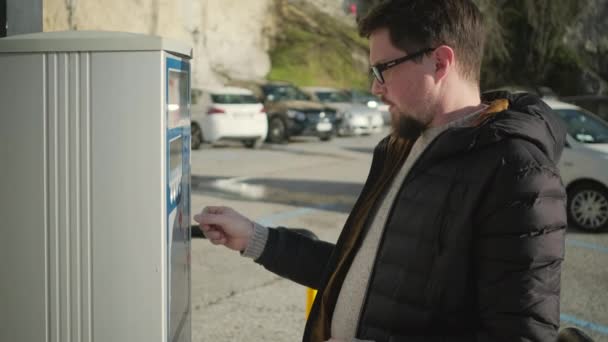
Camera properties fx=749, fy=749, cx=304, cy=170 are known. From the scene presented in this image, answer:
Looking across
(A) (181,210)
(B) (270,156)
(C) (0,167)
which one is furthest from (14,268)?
(B) (270,156)

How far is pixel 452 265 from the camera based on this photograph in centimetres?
170

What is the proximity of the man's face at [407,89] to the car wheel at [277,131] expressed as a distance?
17.8 m

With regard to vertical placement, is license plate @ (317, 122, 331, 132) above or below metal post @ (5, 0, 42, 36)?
below

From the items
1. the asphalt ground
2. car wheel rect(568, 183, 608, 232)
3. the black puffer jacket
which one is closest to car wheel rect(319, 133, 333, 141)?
the asphalt ground

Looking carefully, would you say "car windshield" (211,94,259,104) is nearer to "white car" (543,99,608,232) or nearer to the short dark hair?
"white car" (543,99,608,232)

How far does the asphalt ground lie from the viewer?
17.1ft

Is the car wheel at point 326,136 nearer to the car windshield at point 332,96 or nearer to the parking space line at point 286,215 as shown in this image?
the car windshield at point 332,96

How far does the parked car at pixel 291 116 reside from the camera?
65.2 feet

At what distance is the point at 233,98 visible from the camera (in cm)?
1817

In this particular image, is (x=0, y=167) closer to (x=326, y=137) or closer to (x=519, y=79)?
(x=326, y=137)

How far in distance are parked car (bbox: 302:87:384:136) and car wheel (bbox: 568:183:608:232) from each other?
13.5 meters

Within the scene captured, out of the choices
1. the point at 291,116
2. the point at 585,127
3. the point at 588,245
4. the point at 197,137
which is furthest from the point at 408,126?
the point at 291,116

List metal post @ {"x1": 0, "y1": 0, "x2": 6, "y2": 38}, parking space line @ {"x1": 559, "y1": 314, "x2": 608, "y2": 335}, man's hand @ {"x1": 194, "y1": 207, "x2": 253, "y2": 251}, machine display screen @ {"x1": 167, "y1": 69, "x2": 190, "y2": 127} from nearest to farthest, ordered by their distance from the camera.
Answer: machine display screen @ {"x1": 167, "y1": 69, "x2": 190, "y2": 127} < man's hand @ {"x1": 194, "y1": 207, "x2": 253, "y2": 251} < metal post @ {"x1": 0, "y1": 0, "x2": 6, "y2": 38} < parking space line @ {"x1": 559, "y1": 314, "x2": 608, "y2": 335}

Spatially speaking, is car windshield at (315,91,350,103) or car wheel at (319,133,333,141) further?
car windshield at (315,91,350,103)
